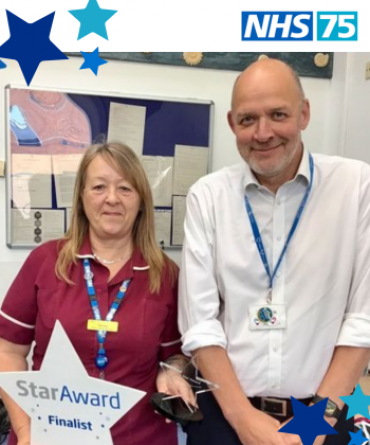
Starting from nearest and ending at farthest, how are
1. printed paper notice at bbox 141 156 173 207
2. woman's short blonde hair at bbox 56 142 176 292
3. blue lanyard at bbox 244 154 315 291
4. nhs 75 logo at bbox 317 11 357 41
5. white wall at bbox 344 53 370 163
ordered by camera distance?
blue lanyard at bbox 244 154 315 291 → woman's short blonde hair at bbox 56 142 176 292 → nhs 75 logo at bbox 317 11 357 41 → white wall at bbox 344 53 370 163 → printed paper notice at bbox 141 156 173 207

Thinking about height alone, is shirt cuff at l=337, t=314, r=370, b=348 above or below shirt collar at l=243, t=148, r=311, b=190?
below

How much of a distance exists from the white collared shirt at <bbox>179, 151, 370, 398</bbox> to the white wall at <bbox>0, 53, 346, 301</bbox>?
109 centimetres

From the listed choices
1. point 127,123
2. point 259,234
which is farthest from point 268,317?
point 127,123

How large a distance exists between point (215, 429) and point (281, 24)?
4.59 ft

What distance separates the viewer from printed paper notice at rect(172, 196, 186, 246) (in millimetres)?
2330

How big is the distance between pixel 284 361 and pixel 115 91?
1615 millimetres

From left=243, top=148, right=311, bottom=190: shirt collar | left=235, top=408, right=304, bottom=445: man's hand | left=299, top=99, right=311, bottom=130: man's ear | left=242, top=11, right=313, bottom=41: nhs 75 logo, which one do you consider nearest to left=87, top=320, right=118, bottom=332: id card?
left=235, top=408, right=304, bottom=445: man's hand

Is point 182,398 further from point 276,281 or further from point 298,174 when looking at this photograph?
point 298,174

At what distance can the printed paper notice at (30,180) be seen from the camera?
2.17 meters

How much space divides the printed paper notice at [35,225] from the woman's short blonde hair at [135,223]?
30.9 inches

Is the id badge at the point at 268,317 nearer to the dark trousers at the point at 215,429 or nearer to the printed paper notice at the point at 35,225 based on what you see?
the dark trousers at the point at 215,429

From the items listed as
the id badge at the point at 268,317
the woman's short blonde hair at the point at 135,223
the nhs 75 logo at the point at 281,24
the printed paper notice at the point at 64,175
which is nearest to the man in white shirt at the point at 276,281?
the id badge at the point at 268,317

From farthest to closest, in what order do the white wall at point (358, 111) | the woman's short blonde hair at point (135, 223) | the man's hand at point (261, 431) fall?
1. the white wall at point (358, 111)
2. the woman's short blonde hair at point (135, 223)
3. the man's hand at point (261, 431)

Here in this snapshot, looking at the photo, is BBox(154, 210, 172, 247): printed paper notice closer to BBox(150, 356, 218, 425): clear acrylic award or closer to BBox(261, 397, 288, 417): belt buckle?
BBox(150, 356, 218, 425): clear acrylic award
